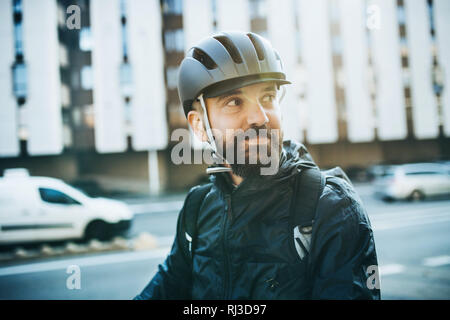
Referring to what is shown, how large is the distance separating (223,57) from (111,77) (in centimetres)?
1479

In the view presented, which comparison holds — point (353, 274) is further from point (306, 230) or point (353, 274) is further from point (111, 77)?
point (111, 77)

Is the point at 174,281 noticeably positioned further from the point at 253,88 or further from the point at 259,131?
the point at 253,88

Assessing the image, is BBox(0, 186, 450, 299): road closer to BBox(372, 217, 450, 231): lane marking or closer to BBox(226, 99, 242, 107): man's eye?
BBox(372, 217, 450, 231): lane marking

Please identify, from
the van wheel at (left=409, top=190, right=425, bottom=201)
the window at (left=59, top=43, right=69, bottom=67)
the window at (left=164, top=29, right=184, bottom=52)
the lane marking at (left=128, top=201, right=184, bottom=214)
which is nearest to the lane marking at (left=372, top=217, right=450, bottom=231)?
the van wheel at (left=409, top=190, right=425, bottom=201)

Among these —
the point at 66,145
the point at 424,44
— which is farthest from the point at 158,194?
the point at 424,44

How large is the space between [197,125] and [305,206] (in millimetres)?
759

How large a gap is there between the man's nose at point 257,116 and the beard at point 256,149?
22 mm

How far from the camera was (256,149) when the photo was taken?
113cm

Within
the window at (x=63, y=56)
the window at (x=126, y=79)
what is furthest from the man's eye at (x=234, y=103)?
the window at (x=126, y=79)

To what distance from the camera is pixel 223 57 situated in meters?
1.32

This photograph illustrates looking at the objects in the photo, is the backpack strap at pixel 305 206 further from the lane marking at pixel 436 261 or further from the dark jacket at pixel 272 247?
the lane marking at pixel 436 261

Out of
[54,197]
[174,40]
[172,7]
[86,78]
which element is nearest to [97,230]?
[54,197]

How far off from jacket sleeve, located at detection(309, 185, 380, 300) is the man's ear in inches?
29.5
